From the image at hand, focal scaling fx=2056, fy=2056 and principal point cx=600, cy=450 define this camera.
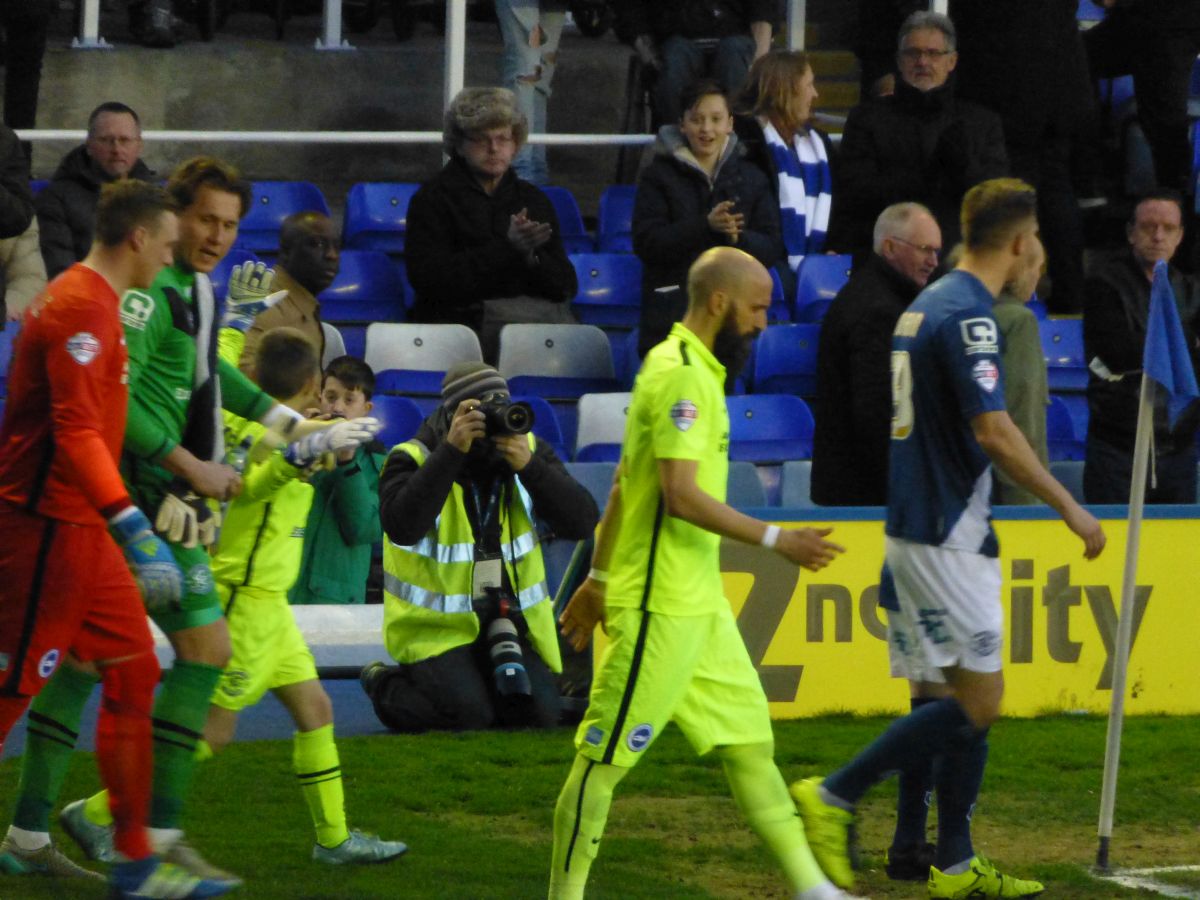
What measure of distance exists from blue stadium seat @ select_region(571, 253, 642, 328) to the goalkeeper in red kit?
6080 millimetres

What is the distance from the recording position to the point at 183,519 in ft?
18.7

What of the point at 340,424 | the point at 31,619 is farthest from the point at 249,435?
the point at 31,619

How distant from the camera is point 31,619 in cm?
528

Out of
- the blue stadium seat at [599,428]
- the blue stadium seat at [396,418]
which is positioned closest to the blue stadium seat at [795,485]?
the blue stadium seat at [599,428]

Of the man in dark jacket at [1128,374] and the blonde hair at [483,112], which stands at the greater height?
the blonde hair at [483,112]

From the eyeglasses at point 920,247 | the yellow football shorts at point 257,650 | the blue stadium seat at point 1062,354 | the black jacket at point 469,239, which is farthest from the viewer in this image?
the blue stadium seat at point 1062,354

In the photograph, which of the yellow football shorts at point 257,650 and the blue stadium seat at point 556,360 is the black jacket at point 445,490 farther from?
the blue stadium seat at point 556,360

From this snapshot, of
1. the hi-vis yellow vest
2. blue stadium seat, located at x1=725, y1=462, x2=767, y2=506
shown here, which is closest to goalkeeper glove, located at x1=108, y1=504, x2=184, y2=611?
the hi-vis yellow vest

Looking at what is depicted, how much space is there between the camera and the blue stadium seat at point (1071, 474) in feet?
33.9

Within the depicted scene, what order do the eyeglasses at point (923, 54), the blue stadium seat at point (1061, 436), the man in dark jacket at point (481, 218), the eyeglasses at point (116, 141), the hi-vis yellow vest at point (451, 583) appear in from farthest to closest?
the blue stadium seat at point (1061, 436), the eyeglasses at point (923, 54), the man in dark jacket at point (481, 218), the eyeglasses at point (116, 141), the hi-vis yellow vest at point (451, 583)

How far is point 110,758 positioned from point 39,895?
0.60m

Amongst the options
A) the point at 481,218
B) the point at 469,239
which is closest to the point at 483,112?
the point at 481,218

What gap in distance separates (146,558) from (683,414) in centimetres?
144

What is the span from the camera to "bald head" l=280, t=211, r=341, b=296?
9430 mm
